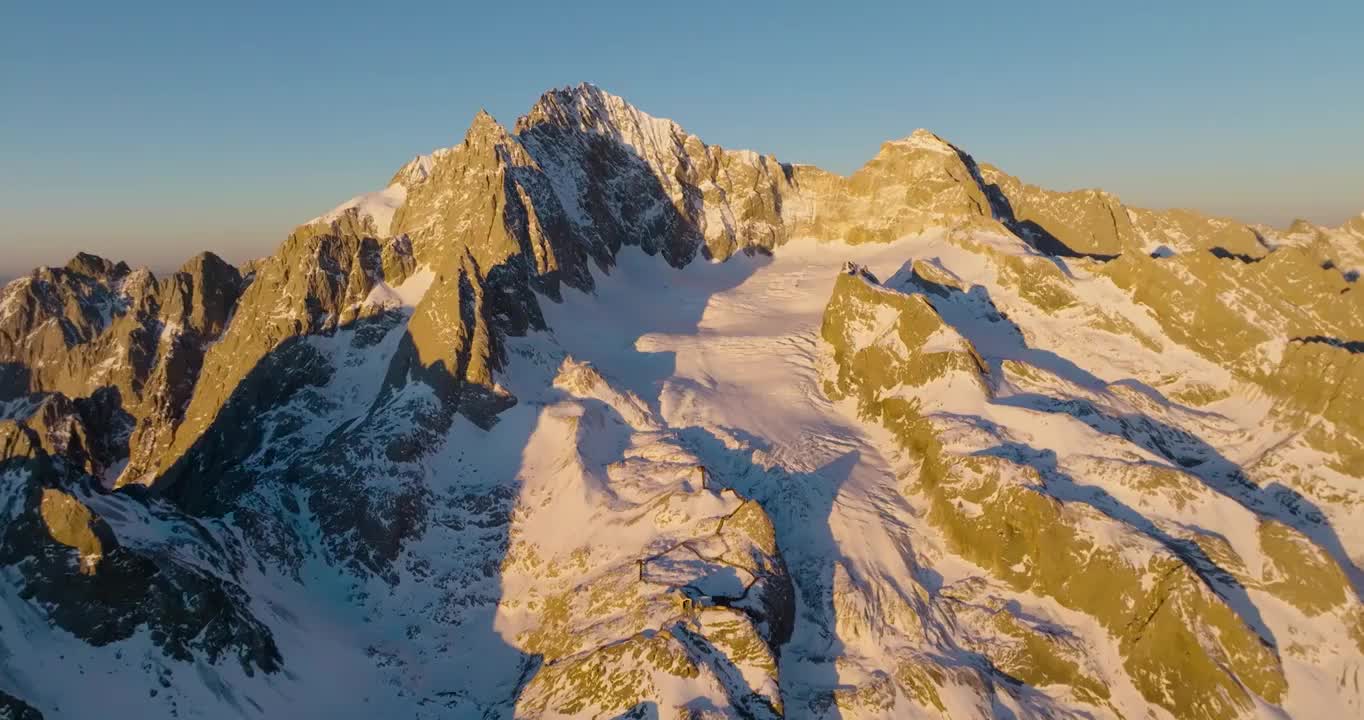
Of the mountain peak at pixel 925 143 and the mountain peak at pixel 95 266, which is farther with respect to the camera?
the mountain peak at pixel 925 143

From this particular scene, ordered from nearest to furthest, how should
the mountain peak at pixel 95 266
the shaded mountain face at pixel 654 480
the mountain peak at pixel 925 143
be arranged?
the shaded mountain face at pixel 654 480
the mountain peak at pixel 95 266
the mountain peak at pixel 925 143

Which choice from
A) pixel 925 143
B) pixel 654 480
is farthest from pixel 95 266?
pixel 925 143

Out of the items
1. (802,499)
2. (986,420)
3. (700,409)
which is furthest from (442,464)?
(986,420)

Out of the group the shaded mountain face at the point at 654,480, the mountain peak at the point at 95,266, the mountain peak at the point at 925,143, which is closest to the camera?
the shaded mountain face at the point at 654,480

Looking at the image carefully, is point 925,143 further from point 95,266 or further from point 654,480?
point 95,266

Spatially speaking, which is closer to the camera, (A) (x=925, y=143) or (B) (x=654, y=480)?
(B) (x=654, y=480)

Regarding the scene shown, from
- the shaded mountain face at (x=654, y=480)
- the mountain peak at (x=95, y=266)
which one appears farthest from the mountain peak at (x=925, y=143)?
the mountain peak at (x=95, y=266)

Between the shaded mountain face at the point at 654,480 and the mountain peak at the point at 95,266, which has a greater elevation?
the mountain peak at the point at 95,266

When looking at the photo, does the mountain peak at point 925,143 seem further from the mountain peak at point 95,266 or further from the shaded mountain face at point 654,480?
the mountain peak at point 95,266
